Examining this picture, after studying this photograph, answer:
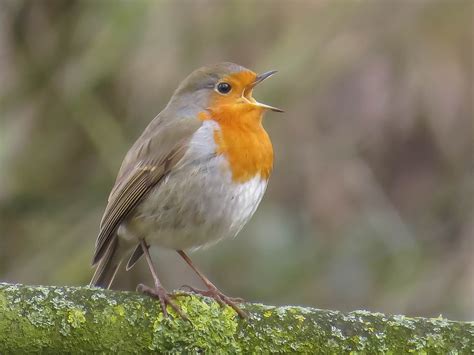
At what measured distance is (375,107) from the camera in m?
6.20

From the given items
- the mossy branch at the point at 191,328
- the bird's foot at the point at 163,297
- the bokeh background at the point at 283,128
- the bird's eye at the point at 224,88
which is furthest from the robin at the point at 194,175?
the bokeh background at the point at 283,128

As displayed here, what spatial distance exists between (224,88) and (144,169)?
47cm

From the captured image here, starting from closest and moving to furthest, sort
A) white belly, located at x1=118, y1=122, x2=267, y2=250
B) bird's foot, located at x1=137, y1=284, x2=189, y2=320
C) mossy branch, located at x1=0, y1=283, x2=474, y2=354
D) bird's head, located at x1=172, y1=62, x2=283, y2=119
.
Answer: mossy branch, located at x1=0, y1=283, x2=474, y2=354, bird's foot, located at x1=137, y1=284, x2=189, y2=320, white belly, located at x1=118, y1=122, x2=267, y2=250, bird's head, located at x1=172, y1=62, x2=283, y2=119

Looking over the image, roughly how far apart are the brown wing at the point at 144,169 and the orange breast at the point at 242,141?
119 mm

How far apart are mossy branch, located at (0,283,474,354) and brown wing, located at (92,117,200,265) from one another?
1017 mm

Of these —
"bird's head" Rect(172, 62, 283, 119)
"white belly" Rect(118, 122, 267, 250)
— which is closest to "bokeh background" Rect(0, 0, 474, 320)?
"bird's head" Rect(172, 62, 283, 119)

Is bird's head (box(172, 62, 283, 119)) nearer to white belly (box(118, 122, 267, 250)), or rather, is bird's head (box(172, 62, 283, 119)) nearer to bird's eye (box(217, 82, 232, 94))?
bird's eye (box(217, 82, 232, 94))

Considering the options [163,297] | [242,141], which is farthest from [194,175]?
[163,297]

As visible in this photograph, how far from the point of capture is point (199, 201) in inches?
138

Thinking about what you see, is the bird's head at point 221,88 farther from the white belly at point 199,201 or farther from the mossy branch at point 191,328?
the mossy branch at point 191,328

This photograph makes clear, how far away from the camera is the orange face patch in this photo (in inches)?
139

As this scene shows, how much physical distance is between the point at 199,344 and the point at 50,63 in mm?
3004

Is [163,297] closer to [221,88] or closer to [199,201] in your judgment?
[199,201]

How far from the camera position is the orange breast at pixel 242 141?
139 inches
